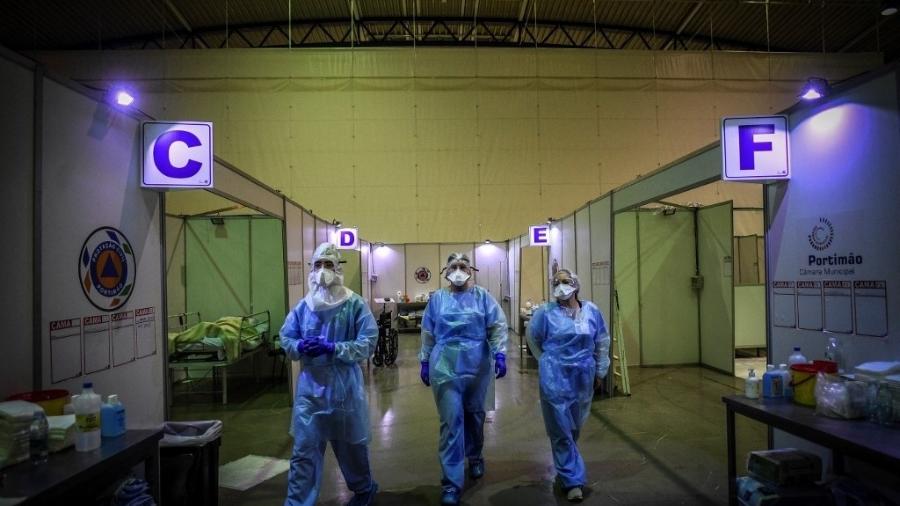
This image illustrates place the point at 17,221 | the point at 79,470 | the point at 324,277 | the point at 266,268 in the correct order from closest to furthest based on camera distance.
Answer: the point at 79,470, the point at 17,221, the point at 324,277, the point at 266,268

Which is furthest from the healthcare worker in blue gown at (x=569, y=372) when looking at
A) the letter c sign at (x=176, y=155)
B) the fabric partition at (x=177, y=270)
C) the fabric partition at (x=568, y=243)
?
the fabric partition at (x=177, y=270)

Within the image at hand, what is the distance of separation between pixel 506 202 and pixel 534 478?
28.0ft

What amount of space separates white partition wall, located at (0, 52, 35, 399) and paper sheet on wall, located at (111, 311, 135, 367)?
513 mm

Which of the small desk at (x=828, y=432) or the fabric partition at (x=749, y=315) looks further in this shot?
the fabric partition at (x=749, y=315)

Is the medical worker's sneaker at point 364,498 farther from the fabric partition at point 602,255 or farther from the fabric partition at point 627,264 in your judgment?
the fabric partition at point 627,264

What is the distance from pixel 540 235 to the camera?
7.96m

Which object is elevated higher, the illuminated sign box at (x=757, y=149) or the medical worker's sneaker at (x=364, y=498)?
the illuminated sign box at (x=757, y=149)

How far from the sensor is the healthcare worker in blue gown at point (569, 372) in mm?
3135

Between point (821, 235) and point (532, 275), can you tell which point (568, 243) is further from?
point (821, 235)

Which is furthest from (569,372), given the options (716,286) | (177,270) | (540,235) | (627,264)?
(177,270)

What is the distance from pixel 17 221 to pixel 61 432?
0.95 m

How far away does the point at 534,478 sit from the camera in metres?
3.42

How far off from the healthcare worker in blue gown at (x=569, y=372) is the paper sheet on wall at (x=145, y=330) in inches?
101

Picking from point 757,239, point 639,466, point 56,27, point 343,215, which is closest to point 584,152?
point 757,239
